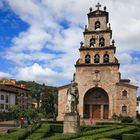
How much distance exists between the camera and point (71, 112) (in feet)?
85.5

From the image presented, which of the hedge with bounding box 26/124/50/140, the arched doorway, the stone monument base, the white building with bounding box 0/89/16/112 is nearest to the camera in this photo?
the hedge with bounding box 26/124/50/140

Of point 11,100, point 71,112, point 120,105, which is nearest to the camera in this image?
point 71,112

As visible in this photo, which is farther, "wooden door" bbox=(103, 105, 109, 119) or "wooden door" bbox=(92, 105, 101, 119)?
"wooden door" bbox=(92, 105, 101, 119)

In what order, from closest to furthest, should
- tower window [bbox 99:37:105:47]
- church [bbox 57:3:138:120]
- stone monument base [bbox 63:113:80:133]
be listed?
stone monument base [bbox 63:113:80:133] → church [bbox 57:3:138:120] → tower window [bbox 99:37:105:47]

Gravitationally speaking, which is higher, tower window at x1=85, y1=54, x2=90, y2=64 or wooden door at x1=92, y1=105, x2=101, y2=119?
tower window at x1=85, y1=54, x2=90, y2=64

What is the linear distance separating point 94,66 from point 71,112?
29083 millimetres

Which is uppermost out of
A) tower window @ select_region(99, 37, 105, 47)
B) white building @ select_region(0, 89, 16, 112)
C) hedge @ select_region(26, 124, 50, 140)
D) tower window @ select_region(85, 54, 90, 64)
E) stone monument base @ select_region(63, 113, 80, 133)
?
tower window @ select_region(99, 37, 105, 47)

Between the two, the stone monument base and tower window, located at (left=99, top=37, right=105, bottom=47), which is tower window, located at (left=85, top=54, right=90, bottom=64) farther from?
the stone monument base

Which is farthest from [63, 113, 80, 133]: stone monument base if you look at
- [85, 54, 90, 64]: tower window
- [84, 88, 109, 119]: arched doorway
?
[85, 54, 90, 64]: tower window

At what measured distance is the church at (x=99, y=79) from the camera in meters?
53.3

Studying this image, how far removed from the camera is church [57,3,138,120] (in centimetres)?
5331

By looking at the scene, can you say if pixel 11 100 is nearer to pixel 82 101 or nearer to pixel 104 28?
pixel 82 101

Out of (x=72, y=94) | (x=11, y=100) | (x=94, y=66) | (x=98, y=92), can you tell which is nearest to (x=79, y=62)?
(x=94, y=66)

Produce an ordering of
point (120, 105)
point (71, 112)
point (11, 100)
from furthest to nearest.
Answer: point (11, 100) < point (120, 105) < point (71, 112)
